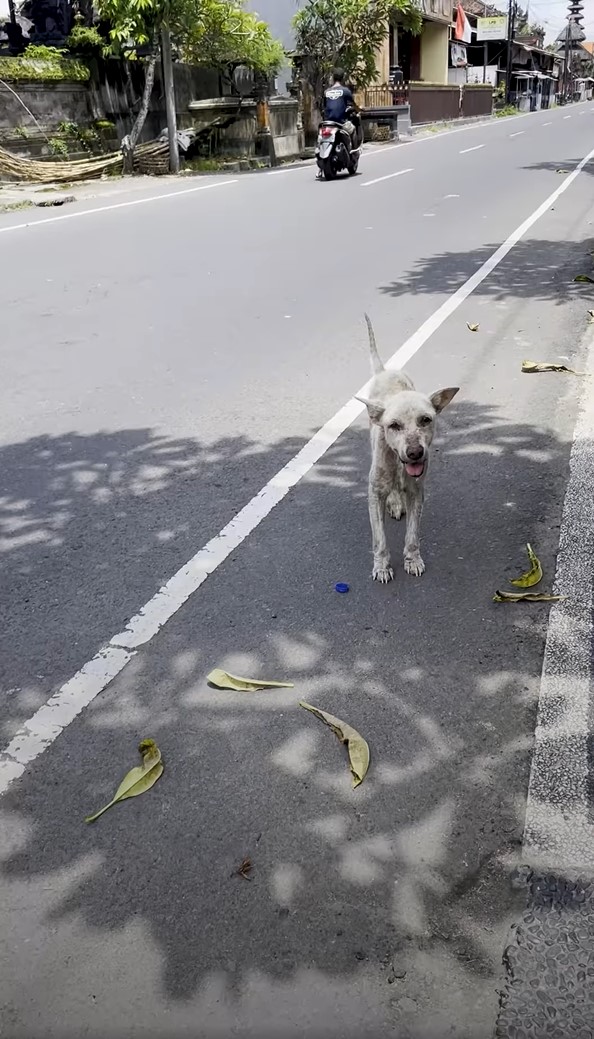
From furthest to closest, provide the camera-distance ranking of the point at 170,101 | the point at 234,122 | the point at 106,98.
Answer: the point at 234,122 < the point at 106,98 < the point at 170,101

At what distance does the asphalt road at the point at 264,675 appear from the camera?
2.13m

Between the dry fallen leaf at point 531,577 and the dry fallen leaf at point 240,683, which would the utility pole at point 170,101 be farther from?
the dry fallen leaf at point 240,683

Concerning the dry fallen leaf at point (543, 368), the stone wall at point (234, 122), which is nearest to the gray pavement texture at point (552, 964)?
the dry fallen leaf at point (543, 368)

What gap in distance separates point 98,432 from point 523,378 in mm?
2928

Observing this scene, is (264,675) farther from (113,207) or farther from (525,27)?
(525,27)

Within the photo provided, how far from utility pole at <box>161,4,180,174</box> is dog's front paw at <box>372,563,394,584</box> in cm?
1982

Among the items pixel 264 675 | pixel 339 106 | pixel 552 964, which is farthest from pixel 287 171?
pixel 552 964

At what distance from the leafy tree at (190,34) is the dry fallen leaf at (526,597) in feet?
62.3

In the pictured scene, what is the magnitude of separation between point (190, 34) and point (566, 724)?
2287cm

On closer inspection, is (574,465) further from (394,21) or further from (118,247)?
(394,21)

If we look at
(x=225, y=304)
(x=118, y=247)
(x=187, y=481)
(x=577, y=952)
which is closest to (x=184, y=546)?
(x=187, y=481)

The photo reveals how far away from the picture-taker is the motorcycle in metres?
18.6

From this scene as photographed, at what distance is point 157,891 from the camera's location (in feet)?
7.66

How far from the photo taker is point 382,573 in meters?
3.76
